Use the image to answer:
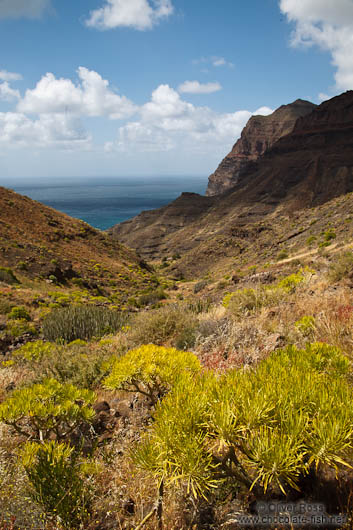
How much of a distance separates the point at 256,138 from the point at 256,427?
137 metres

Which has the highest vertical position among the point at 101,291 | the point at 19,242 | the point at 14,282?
the point at 19,242

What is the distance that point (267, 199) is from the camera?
63812 millimetres

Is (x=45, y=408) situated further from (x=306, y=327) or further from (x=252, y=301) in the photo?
(x=252, y=301)

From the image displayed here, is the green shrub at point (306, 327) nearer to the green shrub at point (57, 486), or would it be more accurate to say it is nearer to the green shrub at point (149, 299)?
the green shrub at point (57, 486)

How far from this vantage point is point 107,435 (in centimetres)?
259

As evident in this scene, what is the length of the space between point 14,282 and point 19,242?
324 inches

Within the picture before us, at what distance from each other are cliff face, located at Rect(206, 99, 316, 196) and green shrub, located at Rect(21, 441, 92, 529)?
122 metres

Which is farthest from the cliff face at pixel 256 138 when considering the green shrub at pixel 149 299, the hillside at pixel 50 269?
the green shrub at pixel 149 299

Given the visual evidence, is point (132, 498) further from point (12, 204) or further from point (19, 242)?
point (12, 204)

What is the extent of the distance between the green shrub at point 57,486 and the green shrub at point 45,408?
0.78 feet

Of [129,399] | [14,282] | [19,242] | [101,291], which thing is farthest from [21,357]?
[19,242]

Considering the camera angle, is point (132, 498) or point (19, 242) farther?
point (19, 242)

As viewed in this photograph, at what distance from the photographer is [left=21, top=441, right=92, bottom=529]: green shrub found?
1557 mm

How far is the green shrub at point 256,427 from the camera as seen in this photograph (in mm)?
1062
